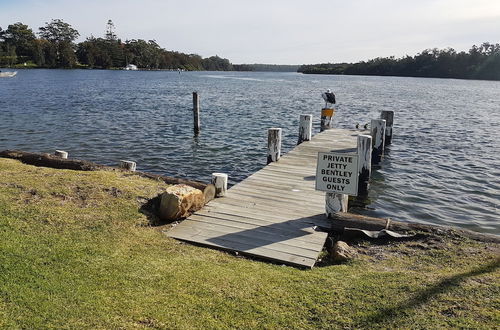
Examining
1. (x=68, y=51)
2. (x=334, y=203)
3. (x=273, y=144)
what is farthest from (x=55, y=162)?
(x=68, y=51)

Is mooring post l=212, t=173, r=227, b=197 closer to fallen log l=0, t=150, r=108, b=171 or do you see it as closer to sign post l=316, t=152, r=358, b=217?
sign post l=316, t=152, r=358, b=217

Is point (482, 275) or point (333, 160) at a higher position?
point (333, 160)

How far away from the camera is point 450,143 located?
21.1 metres

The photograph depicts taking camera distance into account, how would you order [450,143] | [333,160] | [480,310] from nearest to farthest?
[480,310], [333,160], [450,143]

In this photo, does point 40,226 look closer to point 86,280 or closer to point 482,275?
point 86,280

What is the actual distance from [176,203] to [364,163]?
21.3ft

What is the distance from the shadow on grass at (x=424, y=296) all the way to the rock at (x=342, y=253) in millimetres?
1504

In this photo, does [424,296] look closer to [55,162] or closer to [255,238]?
[255,238]

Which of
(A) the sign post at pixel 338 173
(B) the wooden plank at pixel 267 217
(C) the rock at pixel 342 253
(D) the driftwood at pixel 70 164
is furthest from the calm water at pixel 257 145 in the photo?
(C) the rock at pixel 342 253

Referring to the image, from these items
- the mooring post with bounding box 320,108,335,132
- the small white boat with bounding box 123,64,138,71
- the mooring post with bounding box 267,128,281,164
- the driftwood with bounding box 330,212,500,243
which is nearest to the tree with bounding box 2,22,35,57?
the small white boat with bounding box 123,64,138,71

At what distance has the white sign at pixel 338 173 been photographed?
719 centimetres

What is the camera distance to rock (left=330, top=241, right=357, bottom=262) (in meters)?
6.18

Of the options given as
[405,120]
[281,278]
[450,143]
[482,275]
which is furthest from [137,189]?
[405,120]

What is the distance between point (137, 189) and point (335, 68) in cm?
19073
